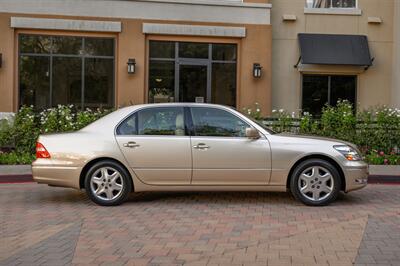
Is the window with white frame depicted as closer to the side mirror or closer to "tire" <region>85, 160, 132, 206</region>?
the side mirror

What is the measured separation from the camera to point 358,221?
707cm

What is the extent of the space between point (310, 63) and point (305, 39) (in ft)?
3.13

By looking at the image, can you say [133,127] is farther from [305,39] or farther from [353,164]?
[305,39]

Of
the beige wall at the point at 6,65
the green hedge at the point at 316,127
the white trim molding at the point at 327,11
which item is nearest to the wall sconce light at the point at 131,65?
the green hedge at the point at 316,127

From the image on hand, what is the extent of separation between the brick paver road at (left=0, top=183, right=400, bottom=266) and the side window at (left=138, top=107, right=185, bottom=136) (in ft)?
3.70

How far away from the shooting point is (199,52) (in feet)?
53.6

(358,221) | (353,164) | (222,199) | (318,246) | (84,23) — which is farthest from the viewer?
(84,23)

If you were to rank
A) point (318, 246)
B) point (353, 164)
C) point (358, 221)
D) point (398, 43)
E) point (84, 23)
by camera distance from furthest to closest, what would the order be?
point (398, 43) < point (84, 23) < point (353, 164) < point (358, 221) < point (318, 246)

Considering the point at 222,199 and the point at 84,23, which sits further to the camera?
the point at 84,23

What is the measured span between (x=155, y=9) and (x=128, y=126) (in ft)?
27.8

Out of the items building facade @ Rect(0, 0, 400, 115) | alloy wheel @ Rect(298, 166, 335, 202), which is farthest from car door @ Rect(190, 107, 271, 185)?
building facade @ Rect(0, 0, 400, 115)

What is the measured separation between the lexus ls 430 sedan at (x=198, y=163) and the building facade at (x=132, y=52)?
7847 mm

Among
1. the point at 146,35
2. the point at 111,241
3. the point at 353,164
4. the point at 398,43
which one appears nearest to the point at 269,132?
the point at 353,164

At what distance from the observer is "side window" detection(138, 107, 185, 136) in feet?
26.7
